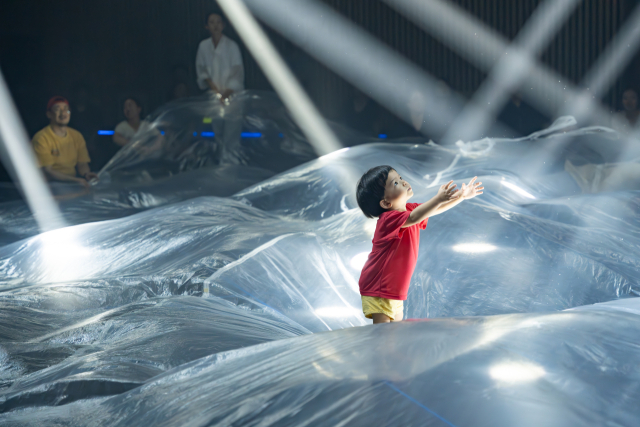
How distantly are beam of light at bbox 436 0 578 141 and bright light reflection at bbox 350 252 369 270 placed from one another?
320 cm

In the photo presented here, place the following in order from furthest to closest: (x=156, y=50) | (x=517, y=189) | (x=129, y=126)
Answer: (x=156, y=50)
(x=129, y=126)
(x=517, y=189)

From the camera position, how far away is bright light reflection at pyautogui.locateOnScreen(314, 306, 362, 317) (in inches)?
53.4

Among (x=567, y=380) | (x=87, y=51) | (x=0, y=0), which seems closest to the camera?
(x=567, y=380)

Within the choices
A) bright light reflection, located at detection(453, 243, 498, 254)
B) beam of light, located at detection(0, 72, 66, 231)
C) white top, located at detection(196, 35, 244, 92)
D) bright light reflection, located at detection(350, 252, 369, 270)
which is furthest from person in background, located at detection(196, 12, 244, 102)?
bright light reflection, located at detection(453, 243, 498, 254)

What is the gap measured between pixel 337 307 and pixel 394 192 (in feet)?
1.45

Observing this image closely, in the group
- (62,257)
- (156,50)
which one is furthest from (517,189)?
(156,50)

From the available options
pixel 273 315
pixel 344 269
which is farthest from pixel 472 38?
pixel 273 315

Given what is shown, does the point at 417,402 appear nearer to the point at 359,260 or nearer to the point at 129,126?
the point at 359,260

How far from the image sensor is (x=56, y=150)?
10.0 ft

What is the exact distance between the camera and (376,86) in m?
4.84

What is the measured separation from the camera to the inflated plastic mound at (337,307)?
0.55 meters

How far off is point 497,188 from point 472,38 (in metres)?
3.23

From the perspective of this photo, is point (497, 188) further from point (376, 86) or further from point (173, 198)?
point (376, 86)

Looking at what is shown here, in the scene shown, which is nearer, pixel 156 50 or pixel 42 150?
pixel 42 150
